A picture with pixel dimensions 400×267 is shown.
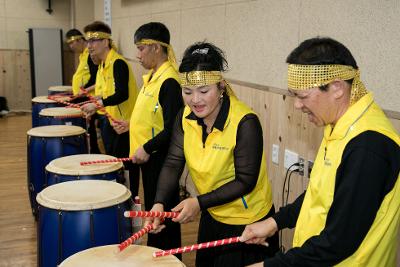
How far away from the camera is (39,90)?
8023 millimetres

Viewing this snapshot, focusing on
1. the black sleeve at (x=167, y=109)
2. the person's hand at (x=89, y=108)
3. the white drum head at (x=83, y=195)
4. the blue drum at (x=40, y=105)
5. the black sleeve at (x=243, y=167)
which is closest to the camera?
the black sleeve at (x=243, y=167)

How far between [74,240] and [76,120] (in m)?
2.28

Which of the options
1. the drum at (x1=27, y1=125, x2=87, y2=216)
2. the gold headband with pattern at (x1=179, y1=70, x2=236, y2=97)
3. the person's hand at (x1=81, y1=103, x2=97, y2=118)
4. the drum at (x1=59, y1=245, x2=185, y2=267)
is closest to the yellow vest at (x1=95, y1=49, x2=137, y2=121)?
the person's hand at (x1=81, y1=103, x2=97, y2=118)

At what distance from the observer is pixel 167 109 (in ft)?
8.17

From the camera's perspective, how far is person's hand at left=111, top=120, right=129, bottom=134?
324cm

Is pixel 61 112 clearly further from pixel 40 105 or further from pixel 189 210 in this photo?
pixel 189 210

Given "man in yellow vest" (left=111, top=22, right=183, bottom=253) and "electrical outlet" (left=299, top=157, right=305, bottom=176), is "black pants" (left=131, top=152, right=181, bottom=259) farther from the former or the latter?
"electrical outlet" (left=299, top=157, right=305, bottom=176)

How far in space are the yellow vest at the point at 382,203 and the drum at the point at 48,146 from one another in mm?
2232

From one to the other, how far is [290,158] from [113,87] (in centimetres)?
173

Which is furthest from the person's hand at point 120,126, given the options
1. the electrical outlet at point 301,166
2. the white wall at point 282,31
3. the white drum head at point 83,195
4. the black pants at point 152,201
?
the electrical outlet at point 301,166

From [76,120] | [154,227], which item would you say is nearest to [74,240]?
[154,227]

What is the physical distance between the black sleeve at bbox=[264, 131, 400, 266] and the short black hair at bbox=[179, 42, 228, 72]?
2.49 feet

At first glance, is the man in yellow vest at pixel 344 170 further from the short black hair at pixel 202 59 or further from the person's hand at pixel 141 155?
the person's hand at pixel 141 155

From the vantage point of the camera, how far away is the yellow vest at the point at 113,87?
3.47 m
